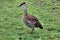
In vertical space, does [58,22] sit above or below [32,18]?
below

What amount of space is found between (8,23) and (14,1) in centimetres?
462

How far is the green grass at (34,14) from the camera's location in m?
9.95

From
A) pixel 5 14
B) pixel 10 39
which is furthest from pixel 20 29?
pixel 5 14

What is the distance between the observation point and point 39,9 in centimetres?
1429

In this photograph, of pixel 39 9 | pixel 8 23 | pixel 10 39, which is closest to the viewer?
pixel 10 39

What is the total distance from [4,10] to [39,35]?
14.4ft

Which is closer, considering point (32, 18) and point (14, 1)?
point (32, 18)

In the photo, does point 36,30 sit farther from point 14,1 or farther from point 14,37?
point 14,1

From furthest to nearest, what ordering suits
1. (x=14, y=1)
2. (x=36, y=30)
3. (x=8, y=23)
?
(x=14, y=1), (x=8, y=23), (x=36, y=30)

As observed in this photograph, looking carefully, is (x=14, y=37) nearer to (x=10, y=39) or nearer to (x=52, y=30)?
(x=10, y=39)

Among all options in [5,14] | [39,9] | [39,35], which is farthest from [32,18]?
[39,9]

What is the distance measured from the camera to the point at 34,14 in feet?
43.6

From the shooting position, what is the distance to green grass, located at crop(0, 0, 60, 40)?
9.95 meters

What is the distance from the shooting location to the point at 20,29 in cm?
1086
